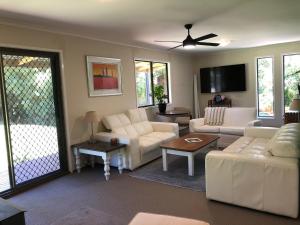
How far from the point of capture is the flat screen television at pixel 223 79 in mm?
7402

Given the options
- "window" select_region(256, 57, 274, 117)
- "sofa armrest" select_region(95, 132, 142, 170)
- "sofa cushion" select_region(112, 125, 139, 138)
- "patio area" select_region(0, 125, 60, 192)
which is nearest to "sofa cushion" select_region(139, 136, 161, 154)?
"sofa armrest" select_region(95, 132, 142, 170)

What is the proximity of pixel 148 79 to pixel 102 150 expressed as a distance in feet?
10.1

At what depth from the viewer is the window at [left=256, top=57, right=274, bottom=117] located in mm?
7062

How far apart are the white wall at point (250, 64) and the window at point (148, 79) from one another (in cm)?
178

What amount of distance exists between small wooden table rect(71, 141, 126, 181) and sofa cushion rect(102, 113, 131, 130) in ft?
1.49

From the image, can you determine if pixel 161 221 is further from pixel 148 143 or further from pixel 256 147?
pixel 148 143

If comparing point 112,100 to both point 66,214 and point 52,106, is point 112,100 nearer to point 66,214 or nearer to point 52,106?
point 52,106

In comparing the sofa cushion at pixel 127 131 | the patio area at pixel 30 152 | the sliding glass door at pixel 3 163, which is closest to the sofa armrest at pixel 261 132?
the sofa cushion at pixel 127 131

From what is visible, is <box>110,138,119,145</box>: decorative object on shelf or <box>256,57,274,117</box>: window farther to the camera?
<box>256,57,274,117</box>: window

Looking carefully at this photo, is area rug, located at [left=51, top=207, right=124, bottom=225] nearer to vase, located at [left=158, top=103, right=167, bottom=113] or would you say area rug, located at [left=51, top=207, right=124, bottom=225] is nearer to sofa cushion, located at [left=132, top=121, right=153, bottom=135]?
sofa cushion, located at [left=132, top=121, right=153, bottom=135]

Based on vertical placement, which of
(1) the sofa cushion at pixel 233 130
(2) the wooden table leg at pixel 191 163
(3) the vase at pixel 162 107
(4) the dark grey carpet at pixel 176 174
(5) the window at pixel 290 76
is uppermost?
(5) the window at pixel 290 76

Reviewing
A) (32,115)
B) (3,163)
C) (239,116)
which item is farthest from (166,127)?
(3,163)

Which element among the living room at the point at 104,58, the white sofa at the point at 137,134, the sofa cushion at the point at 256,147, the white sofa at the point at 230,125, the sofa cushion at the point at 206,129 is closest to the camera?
the living room at the point at 104,58

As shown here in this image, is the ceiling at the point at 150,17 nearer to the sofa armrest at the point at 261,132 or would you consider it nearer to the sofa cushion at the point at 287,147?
the sofa cushion at the point at 287,147
